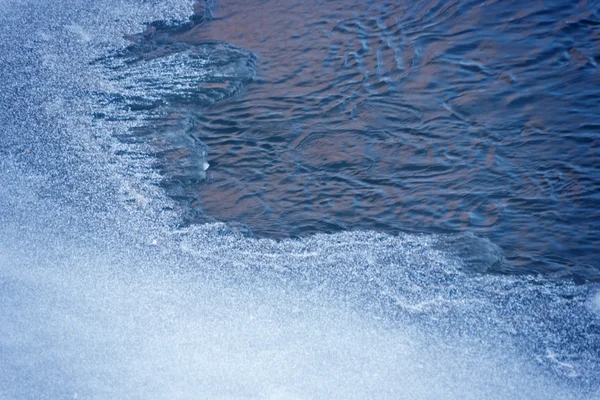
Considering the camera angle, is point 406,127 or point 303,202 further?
point 406,127

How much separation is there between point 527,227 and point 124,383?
2.57ft

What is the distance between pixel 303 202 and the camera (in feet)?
4.04

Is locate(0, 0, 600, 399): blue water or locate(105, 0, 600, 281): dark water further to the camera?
locate(105, 0, 600, 281): dark water

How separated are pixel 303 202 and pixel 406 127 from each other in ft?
1.01

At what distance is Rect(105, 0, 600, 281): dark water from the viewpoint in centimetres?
119

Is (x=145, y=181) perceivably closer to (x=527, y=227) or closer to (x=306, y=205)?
(x=306, y=205)

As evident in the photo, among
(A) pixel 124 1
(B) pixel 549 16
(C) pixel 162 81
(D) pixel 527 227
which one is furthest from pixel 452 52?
(A) pixel 124 1

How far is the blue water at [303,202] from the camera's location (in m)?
0.95

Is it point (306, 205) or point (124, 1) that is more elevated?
point (124, 1)

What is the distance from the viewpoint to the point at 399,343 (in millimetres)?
971

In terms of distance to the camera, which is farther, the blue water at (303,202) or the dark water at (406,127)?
the dark water at (406,127)

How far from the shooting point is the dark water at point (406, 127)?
119cm

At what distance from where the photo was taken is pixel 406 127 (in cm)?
135

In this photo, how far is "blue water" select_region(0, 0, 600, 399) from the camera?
95 centimetres
